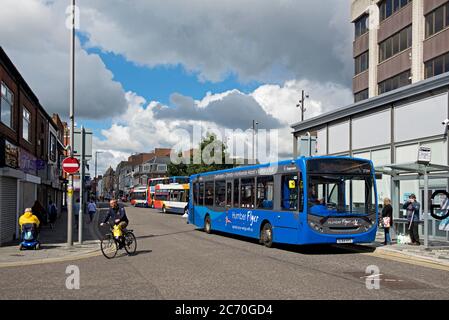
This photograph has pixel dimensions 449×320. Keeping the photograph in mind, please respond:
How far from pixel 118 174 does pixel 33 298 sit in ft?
610

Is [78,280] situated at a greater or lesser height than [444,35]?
lesser

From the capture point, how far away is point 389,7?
112ft

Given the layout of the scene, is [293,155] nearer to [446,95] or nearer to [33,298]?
[446,95]

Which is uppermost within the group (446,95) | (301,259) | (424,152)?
(446,95)

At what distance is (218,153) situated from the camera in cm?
5956

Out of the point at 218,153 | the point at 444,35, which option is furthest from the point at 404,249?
the point at 218,153

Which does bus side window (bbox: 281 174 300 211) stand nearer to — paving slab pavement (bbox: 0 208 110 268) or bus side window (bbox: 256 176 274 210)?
bus side window (bbox: 256 176 274 210)

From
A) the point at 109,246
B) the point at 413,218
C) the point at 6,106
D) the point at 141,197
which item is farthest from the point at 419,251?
the point at 141,197

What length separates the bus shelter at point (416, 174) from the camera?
15.4 meters

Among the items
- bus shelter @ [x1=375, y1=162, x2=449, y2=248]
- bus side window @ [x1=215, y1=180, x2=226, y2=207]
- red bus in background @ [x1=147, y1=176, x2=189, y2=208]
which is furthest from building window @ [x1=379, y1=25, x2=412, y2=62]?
red bus in background @ [x1=147, y1=176, x2=189, y2=208]

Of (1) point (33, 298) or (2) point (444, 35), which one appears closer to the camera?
(1) point (33, 298)
